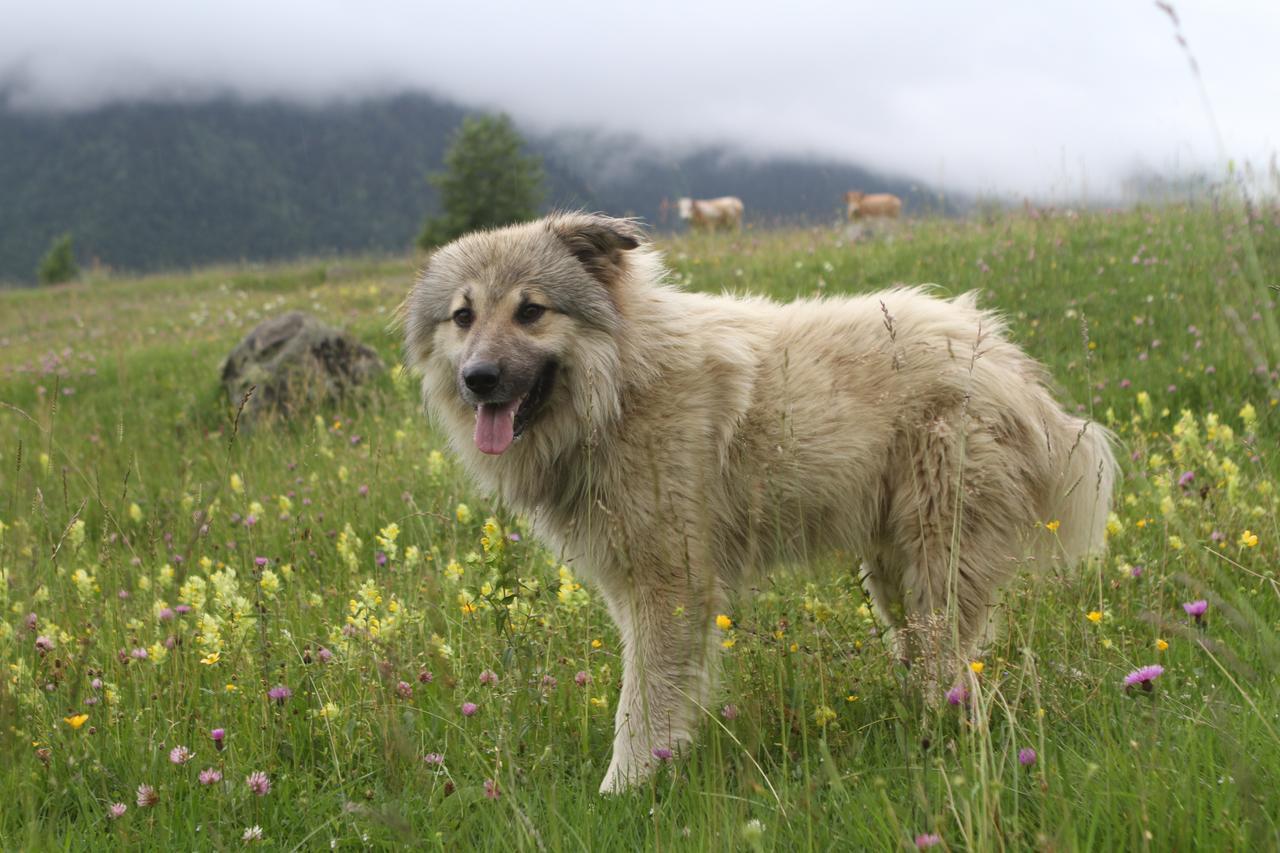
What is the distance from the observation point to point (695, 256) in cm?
1228

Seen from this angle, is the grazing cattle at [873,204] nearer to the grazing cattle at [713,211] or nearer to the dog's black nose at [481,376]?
the grazing cattle at [713,211]

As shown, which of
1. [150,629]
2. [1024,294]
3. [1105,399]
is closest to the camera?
[150,629]

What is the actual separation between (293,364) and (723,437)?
6.66 meters

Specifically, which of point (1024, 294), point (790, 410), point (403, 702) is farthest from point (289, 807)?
point (1024, 294)

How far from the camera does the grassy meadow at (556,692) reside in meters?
1.81

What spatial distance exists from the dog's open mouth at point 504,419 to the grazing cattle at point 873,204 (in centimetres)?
1762

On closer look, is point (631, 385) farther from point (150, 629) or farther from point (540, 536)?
point (150, 629)

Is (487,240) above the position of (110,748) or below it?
above

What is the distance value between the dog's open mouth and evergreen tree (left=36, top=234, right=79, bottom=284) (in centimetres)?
5226

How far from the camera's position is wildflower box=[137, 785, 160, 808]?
2.21 m

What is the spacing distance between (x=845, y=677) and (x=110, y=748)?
7.67 feet

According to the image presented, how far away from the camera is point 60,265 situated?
46.6m

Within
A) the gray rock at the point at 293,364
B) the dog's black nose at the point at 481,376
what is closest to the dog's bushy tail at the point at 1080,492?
the dog's black nose at the point at 481,376

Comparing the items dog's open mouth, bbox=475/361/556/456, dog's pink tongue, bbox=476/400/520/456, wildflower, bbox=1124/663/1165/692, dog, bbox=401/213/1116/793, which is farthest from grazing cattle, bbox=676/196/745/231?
wildflower, bbox=1124/663/1165/692
